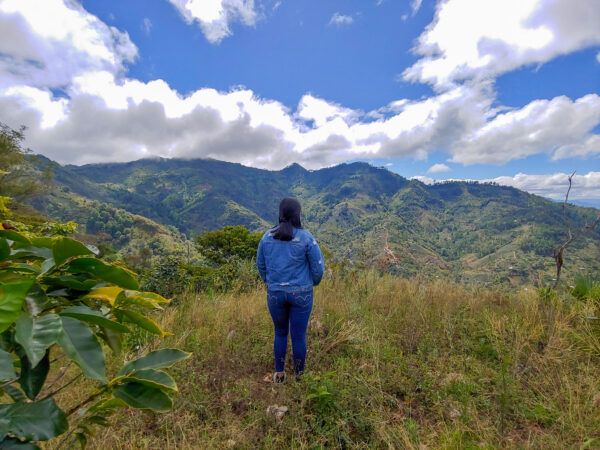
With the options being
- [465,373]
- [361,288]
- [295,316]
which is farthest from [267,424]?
[361,288]

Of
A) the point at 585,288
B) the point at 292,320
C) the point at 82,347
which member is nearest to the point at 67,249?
the point at 82,347

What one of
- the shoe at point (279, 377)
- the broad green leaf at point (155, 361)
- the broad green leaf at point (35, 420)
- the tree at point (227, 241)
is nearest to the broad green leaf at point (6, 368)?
the broad green leaf at point (35, 420)

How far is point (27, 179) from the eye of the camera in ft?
95.7

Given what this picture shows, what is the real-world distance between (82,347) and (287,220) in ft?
11.1

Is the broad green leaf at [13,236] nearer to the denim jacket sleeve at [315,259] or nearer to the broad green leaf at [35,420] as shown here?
the broad green leaf at [35,420]

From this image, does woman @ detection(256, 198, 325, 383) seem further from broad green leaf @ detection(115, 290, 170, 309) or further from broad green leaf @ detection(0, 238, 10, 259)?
broad green leaf @ detection(0, 238, 10, 259)

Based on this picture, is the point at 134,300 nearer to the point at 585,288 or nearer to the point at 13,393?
the point at 13,393

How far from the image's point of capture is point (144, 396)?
69 centimetres

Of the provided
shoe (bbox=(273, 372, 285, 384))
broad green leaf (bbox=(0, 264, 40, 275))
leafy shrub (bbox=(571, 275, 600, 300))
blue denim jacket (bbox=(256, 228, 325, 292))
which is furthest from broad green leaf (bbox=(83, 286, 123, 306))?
leafy shrub (bbox=(571, 275, 600, 300))

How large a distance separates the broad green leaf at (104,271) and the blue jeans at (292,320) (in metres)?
3.18

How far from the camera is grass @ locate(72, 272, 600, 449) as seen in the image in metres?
2.82

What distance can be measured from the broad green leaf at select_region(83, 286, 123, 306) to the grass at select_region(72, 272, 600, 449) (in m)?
2.35

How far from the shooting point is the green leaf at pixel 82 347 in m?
0.56

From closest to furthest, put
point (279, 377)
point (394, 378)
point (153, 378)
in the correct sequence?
point (153, 378) < point (394, 378) < point (279, 377)
